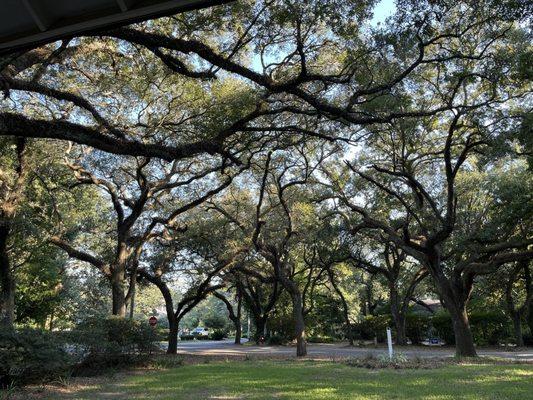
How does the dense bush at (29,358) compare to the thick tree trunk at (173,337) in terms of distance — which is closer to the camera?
the dense bush at (29,358)

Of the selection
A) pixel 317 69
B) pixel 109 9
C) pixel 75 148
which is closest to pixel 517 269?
pixel 317 69

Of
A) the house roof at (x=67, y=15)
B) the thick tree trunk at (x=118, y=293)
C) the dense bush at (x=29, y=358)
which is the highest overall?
the house roof at (x=67, y=15)

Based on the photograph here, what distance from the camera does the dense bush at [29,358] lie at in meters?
9.16

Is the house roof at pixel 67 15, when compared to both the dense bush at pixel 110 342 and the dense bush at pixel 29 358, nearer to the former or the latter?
the dense bush at pixel 29 358

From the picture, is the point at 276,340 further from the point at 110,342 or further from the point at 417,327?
the point at 110,342

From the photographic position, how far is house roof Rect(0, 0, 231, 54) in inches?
135

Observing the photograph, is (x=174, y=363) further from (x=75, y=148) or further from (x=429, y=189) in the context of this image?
(x=429, y=189)

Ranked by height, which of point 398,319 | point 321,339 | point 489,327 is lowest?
point 321,339

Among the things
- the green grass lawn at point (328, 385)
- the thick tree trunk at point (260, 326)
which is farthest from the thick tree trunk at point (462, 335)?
the thick tree trunk at point (260, 326)

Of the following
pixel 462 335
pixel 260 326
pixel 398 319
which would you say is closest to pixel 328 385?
pixel 462 335

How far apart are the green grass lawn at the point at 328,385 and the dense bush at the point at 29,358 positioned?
94 centimetres

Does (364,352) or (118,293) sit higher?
(118,293)

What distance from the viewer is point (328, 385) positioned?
29.6 feet

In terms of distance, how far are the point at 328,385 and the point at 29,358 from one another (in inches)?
241
